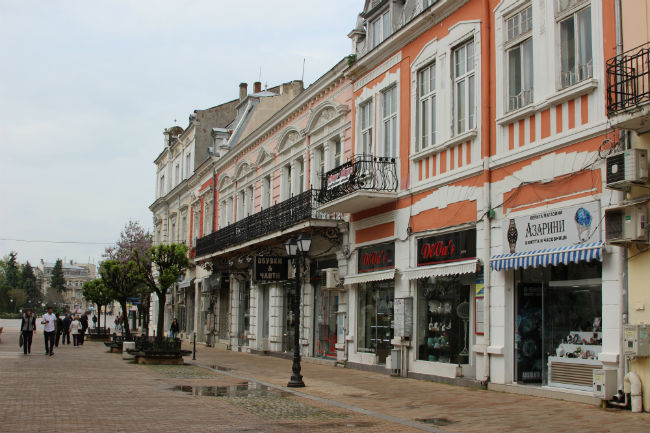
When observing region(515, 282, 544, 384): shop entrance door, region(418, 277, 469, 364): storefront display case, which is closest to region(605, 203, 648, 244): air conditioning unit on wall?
region(515, 282, 544, 384): shop entrance door

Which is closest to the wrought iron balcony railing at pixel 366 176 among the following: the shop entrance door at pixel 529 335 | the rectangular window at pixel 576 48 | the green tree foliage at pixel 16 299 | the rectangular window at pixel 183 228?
the shop entrance door at pixel 529 335

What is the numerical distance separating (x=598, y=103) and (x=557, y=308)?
12.2 feet

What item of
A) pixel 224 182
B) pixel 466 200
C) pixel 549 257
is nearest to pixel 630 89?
pixel 549 257

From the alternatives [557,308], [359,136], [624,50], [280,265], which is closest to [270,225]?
[280,265]

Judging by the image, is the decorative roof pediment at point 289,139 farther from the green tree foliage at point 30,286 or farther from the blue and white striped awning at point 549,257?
A: the green tree foliage at point 30,286

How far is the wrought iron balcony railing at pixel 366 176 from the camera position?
1825 centimetres

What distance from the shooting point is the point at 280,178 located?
1056 inches

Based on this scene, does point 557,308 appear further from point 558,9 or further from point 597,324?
point 558,9

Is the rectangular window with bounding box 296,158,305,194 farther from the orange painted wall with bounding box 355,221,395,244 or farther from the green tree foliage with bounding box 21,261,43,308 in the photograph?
the green tree foliage with bounding box 21,261,43,308

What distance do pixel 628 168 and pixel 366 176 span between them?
8974 millimetres

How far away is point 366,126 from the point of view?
20312mm

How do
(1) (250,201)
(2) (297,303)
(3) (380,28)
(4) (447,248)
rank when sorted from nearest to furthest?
(2) (297,303), (4) (447,248), (3) (380,28), (1) (250,201)

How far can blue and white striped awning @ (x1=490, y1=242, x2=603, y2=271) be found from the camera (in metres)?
11.4

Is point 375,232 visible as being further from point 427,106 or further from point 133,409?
point 133,409
